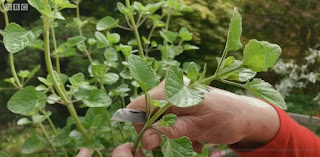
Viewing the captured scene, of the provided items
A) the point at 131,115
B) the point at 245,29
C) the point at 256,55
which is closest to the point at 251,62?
the point at 256,55

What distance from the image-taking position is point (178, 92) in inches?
6.6

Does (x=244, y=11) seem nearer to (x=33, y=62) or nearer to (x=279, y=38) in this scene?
(x=279, y=38)

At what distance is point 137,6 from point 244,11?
0.11 meters

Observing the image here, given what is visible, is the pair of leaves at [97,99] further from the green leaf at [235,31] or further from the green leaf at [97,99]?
the green leaf at [235,31]

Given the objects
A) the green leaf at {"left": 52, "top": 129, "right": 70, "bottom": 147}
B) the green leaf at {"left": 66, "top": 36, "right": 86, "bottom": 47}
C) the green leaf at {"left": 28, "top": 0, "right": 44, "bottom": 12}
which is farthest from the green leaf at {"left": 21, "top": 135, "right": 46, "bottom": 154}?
the green leaf at {"left": 28, "top": 0, "right": 44, "bottom": 12}

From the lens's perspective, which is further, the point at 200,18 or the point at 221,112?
the point at 200,18

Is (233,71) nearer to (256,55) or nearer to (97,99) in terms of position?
(256,55)

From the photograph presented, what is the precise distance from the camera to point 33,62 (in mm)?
484

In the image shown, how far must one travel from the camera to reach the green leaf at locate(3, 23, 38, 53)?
0.75ft

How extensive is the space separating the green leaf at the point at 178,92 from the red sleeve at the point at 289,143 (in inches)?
9.4

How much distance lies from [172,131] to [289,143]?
0.16 metres

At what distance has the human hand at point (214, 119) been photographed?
30 centimetres

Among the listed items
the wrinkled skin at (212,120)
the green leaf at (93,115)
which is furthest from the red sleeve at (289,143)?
the green leaf at (93,115)

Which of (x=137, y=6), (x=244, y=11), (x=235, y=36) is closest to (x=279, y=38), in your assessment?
(x=244, y=11)
